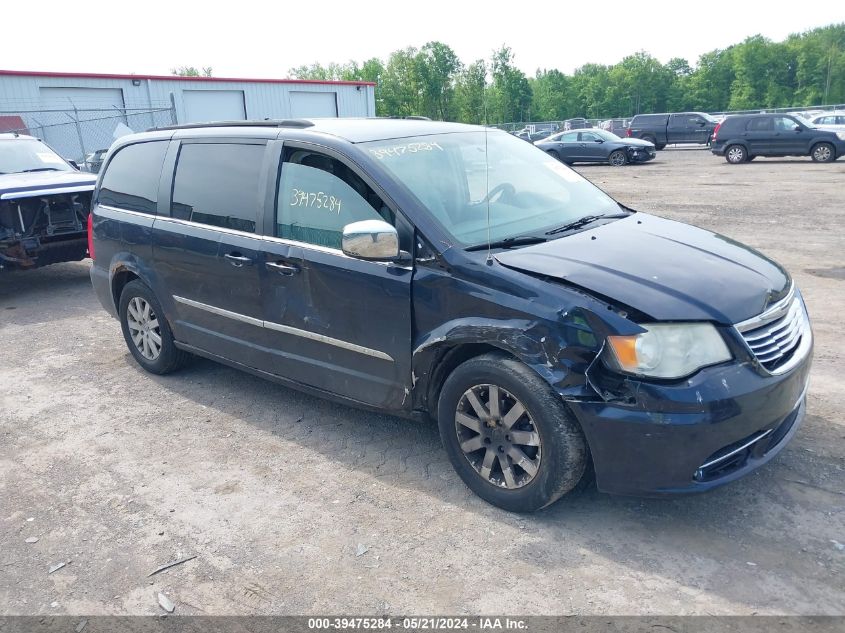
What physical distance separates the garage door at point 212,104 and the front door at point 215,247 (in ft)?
92.5

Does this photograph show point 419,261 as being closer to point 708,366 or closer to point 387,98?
point 708,366

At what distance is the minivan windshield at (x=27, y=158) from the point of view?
9469 millimetres

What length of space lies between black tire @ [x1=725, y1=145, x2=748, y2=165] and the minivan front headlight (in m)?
24.2

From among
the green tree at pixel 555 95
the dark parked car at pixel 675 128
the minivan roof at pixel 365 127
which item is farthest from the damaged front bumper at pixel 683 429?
the green tree at pixel 555 95

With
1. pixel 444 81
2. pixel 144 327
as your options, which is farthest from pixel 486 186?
pixel 444 81

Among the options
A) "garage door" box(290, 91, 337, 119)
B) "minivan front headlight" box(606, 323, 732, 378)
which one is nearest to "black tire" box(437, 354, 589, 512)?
"minivan front headlight" box(606, 323, 732, 378)

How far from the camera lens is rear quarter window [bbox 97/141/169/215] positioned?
531 cm

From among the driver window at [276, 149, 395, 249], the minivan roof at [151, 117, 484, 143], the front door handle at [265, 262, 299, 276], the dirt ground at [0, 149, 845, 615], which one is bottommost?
the dirt ground at [0, 149, 845, 615]

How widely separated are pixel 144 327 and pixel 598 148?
2411 centimetres

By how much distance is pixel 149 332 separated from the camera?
18.3ft

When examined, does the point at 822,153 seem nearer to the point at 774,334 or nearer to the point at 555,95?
the point at 774,334

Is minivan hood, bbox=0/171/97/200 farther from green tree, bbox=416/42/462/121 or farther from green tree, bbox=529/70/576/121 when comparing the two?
green tree, bbox=529/70/576/121

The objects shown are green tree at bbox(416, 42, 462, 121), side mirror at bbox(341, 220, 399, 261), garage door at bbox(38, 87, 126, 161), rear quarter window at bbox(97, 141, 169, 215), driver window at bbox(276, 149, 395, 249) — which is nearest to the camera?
side mirror at bbox(341, 220, 399, 261)

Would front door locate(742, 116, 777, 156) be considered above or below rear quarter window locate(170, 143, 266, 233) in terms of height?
below
